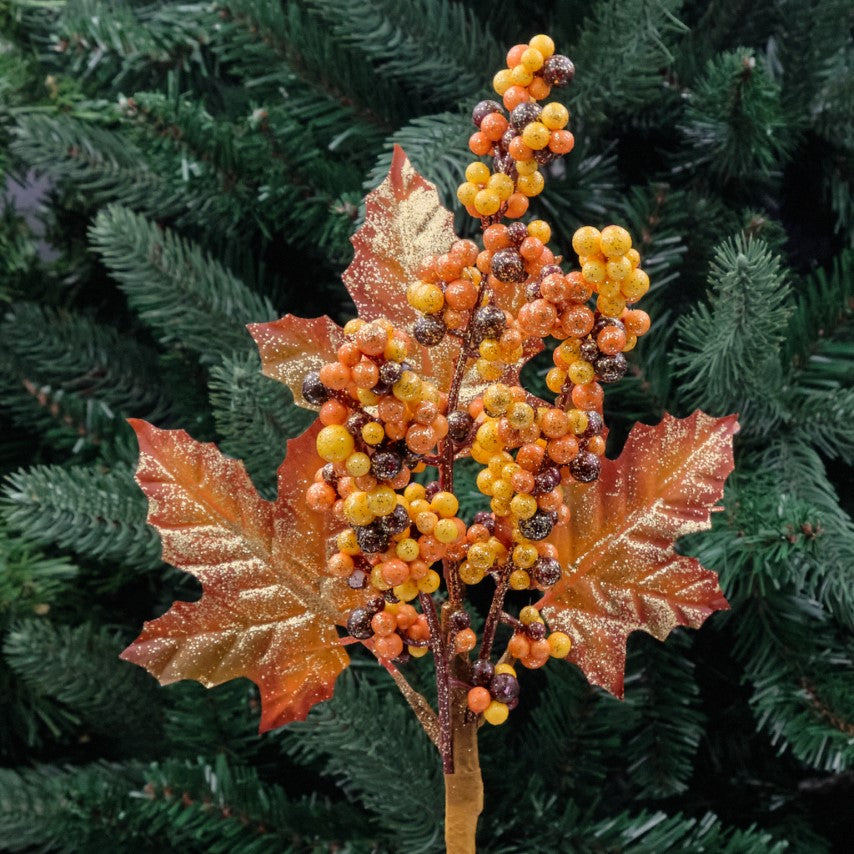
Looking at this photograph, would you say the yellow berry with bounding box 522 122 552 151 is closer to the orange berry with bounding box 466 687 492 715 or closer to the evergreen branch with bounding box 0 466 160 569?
the orange berry with bounding box 466 687 492 715

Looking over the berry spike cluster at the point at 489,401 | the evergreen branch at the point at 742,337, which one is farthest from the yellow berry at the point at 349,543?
the evergreen branch at the point at 742,337

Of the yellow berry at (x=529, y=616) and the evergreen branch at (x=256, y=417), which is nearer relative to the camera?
the yellow berry at (x=529, y=616)

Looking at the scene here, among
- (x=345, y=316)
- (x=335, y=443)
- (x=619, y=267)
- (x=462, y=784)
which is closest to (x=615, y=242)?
(x=619, y=267)

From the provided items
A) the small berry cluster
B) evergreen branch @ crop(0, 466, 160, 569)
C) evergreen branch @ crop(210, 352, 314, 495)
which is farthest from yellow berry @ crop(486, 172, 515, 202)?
evergreen branch @ crop(0, 466, 160, 569)

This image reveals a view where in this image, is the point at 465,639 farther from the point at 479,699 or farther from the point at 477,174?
the point at 477,174

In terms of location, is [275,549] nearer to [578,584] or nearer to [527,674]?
[578,584]

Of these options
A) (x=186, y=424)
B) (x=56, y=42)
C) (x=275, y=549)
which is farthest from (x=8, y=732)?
(x=56, y=42)

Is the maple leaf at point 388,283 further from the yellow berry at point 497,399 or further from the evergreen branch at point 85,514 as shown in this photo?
the evergreen branch at point 85,514
